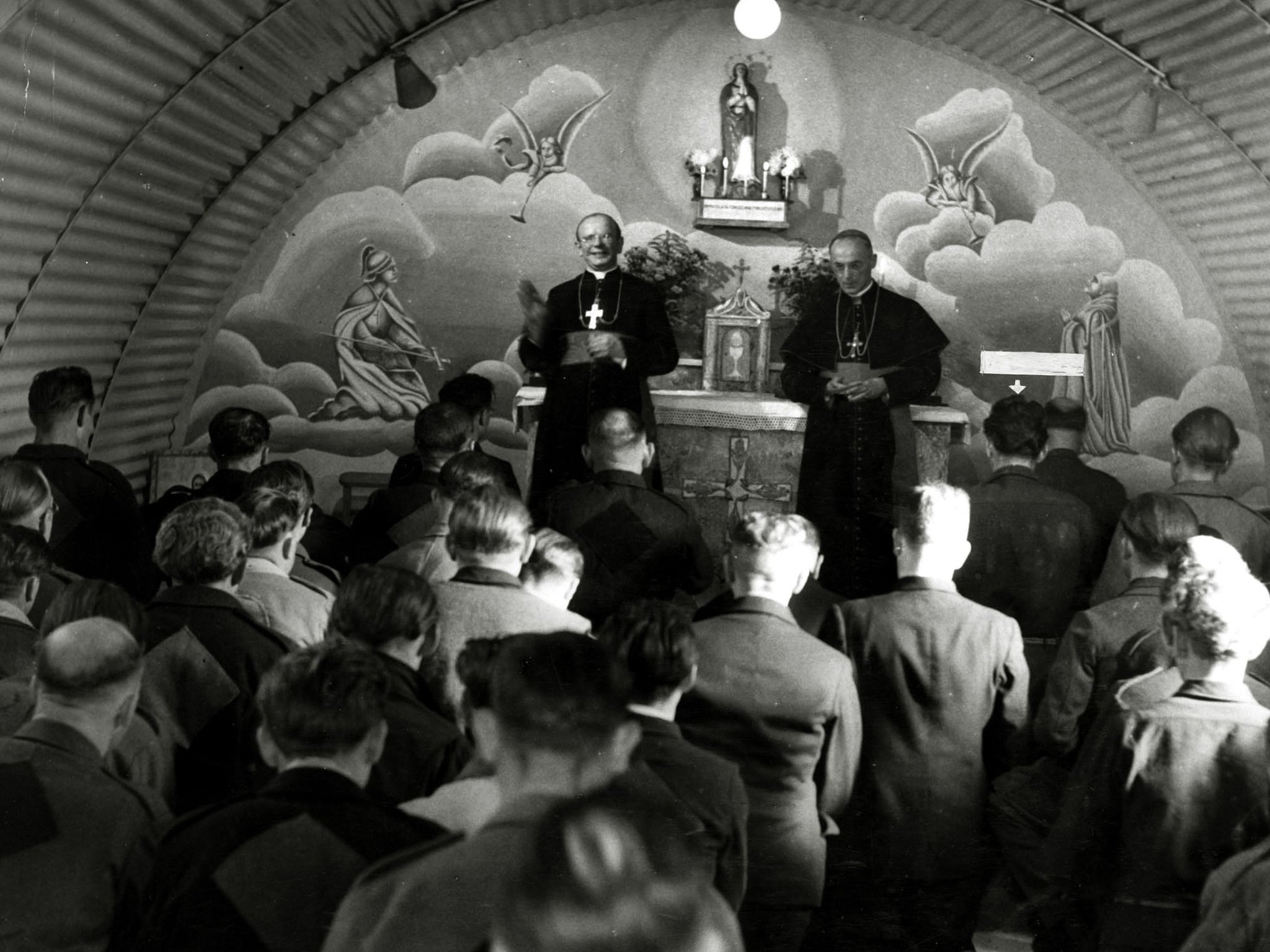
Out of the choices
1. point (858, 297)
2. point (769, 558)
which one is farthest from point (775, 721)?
point (858, 297)

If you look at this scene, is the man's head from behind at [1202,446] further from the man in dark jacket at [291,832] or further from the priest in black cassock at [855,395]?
the man in dark jacket at [291,832]

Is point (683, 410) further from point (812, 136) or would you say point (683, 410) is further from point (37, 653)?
point (37, 653)

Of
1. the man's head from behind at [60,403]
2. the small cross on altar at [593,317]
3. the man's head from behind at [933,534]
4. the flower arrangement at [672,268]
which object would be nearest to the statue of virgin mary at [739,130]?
the flower arrangement at [672,268]

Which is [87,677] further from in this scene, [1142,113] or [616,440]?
[1142,113]

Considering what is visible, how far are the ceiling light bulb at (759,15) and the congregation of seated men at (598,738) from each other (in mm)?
3130

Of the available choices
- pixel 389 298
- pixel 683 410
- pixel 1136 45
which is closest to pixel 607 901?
pixel 683 410

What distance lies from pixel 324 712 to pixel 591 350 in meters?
4.51

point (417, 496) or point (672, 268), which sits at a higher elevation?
point (672, 268)

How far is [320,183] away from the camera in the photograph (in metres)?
7.85

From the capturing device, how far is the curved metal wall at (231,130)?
18.9 feet

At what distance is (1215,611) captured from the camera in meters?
2.85

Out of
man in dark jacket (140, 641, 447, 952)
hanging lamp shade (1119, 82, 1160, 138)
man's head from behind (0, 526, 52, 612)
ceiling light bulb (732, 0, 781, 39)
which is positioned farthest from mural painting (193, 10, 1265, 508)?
man in dark jacket (140, 641, 447, 952)

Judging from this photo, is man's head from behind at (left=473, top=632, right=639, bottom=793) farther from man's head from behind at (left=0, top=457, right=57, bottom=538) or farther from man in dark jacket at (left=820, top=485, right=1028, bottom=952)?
man's head from behind at (left=0, top=457, right=57, bottom=538)

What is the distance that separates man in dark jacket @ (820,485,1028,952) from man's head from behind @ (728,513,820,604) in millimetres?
251
